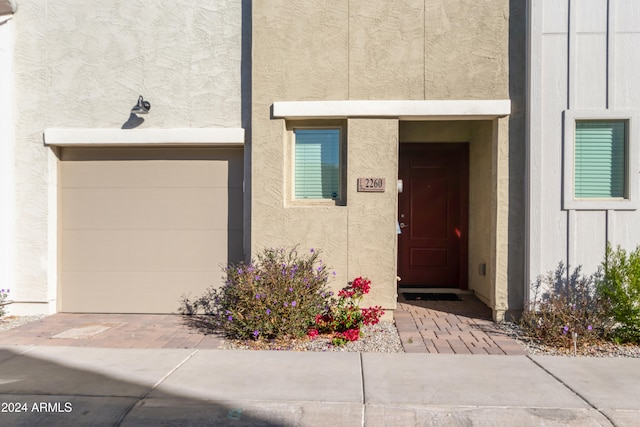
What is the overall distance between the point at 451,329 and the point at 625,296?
6.56 feet

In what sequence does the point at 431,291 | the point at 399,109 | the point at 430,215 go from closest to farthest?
1. the point at 399,109
2. the point at 431,291
3. the point at 430,215

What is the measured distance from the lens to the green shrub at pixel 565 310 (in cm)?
493

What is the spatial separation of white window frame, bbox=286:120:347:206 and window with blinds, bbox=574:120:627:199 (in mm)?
3022

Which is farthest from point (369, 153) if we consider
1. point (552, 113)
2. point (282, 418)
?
point (282, 418)

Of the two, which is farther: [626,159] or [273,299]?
[626,159]

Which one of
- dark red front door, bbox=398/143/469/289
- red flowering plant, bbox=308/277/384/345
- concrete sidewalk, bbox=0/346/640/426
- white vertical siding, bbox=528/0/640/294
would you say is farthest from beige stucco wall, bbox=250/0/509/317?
dark red front door, bbox=398/143/469/289

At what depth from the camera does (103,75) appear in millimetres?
6219

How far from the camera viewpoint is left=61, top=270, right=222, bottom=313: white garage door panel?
630cm

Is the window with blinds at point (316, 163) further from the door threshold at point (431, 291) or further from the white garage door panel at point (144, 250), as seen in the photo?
the door threshold at point (431, 291)

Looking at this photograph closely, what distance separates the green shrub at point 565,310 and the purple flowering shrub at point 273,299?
8.44 ft

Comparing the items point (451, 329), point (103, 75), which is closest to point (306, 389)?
point (451, 329)

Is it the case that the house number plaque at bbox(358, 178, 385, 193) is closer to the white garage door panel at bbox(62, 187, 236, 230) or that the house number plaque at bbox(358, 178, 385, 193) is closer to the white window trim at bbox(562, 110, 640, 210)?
the white garage door panel at bbox(62, 187, 236, 230)

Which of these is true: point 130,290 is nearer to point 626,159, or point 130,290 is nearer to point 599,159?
point 599,159

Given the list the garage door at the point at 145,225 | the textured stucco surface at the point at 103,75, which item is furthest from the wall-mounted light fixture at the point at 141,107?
the garage door at the point at 145,225
